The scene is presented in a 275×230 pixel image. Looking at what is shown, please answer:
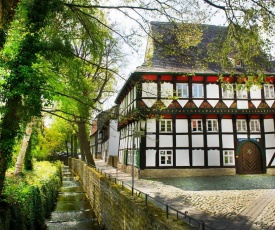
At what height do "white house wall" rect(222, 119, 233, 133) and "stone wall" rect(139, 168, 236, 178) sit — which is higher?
"white house wall" rect(222, 119, 233, 133)

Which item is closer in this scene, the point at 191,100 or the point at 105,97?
the point at 191,100

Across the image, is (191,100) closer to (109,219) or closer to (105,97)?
(105,97)

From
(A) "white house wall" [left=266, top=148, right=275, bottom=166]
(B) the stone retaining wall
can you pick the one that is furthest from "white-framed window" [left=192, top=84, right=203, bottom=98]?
(A) "white house wall" [left=266, top=148, right=275, bottom=166]

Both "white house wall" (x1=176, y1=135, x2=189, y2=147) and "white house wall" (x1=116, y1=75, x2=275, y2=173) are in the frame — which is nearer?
"white house wall" (x1=116, y1=75, x2=275, y2=173)

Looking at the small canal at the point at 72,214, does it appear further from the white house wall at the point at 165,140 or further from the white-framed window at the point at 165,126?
the white-framed window at the point at 165,126

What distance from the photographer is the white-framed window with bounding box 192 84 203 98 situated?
2127 cm

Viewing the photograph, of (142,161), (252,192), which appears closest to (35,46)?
(252,192)

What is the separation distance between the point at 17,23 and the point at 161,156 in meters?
14.4

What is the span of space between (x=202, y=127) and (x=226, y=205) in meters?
10.6

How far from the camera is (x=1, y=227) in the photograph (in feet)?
22.0

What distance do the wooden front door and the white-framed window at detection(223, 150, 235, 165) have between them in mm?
636

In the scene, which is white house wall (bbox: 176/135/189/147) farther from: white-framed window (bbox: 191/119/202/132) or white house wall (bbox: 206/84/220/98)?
white house wall (bbox: 206/84/220/98)

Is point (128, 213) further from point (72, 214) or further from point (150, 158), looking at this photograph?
point (150, 158)

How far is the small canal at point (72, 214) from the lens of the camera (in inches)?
508
